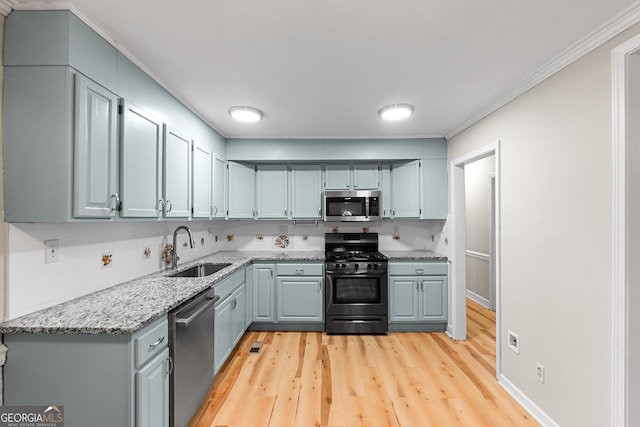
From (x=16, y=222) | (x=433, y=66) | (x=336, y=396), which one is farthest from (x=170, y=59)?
(x=336, y=396)

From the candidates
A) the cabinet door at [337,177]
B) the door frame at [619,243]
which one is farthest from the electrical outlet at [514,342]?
the cabinet door at [337,177]

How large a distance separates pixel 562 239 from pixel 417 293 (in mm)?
1851

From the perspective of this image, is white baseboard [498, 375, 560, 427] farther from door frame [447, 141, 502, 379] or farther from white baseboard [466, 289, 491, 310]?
white baseboard [466, 289, 491, 310]

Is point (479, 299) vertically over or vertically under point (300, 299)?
under

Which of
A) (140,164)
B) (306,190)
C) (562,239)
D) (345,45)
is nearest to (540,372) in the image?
(562,239)

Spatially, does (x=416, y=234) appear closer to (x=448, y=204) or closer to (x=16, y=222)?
(x=448, y=204)

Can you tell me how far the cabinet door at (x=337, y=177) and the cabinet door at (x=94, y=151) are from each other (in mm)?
2464

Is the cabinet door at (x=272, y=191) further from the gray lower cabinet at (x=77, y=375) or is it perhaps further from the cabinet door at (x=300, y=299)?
the gray lower cabinet at (x=77, y=375)

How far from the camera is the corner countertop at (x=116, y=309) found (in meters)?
1.26

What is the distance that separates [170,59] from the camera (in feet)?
5.89

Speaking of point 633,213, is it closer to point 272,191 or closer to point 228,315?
point 228,315

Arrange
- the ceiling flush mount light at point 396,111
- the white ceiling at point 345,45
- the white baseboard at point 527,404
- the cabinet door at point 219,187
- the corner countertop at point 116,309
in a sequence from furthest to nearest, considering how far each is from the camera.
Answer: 1. the cabinet door at point 219,187
2. the ceiling flush mount light at point 396,111
3. the white baseboard at point 527,404
4. the white ceiling at point 345,45
5. the corner countertop at point 116,309

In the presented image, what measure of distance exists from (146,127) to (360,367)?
264cm

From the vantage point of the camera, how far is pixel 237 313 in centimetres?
284
